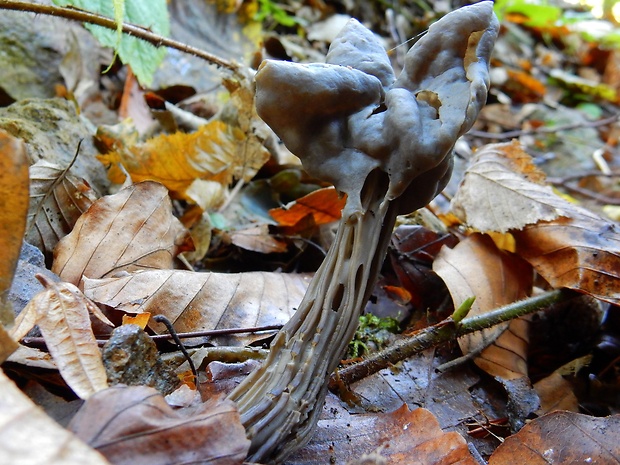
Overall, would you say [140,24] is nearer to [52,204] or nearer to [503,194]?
[52,204]

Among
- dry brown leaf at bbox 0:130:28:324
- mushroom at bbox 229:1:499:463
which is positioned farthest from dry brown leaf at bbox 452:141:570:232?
dry brown leaf at bbox 0:130:28:324

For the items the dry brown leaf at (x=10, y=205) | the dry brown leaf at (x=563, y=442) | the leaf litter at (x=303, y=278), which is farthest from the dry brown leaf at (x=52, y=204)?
the dry brown leaf at (x=563, y=442)

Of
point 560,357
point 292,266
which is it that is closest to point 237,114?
point 292,266

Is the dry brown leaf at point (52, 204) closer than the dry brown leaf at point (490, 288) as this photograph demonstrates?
Yes

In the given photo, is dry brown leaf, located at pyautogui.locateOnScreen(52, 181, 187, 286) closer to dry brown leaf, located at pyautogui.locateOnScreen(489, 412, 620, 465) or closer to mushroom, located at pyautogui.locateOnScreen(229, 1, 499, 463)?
mushroom, located at pyautogui.locateOnScreen(229, 1, 499, 463)

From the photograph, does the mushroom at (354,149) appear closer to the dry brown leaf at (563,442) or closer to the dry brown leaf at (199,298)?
the dry brown leaf at (199,298)

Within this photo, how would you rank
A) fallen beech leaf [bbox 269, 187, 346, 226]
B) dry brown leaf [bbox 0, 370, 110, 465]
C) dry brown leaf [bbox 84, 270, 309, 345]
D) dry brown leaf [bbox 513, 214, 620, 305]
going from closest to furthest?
1. dry brown leaf [bbox 0, 370, 110, 465]
2. dry brown leaf [bbox 84, 270, 309, 345]
3. dry brown leaf [bbox 513, 214, 620, 305]
4. fallen beech leaf [bbox 269, 187, 346, 226]
